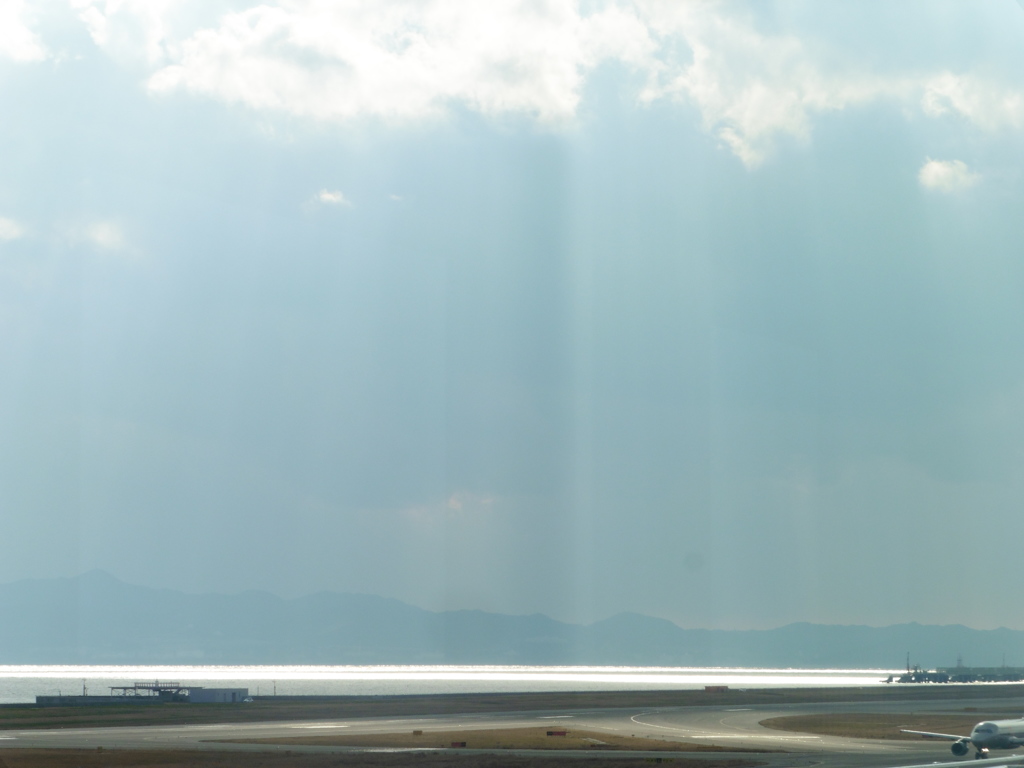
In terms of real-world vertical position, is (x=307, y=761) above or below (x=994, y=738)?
above

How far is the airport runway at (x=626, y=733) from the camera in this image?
7081cm

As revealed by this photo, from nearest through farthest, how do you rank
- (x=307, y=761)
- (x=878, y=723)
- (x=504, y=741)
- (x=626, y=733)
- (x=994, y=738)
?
(x=994, y=738), (x=307, y=761), (x=504, y=741), (x=626, y=733), (x=878, y=723)

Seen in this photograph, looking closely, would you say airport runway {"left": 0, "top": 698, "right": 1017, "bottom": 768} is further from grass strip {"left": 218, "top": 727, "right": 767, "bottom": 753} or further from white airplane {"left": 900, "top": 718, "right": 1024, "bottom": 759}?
grass strip {"left": 218, "top": 727, "right": 767, "bottom": 753}

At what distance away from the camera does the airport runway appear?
7081 centimetres

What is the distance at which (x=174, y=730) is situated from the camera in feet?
312

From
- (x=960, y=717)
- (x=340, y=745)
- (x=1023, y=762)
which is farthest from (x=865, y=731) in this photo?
(x=1023, y=762)

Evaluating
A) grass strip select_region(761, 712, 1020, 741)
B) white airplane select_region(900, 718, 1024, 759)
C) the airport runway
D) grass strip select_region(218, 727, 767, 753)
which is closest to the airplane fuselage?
white airplane select_region(900, 718, 1024, 759)

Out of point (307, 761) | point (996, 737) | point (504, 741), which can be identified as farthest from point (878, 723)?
point (307, 761)

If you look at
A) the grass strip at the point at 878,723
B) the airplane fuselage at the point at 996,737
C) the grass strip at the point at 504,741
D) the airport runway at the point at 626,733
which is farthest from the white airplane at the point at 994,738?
the grass strip at the point at 878,723

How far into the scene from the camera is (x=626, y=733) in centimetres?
9081

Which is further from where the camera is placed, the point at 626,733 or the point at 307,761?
the point at 626,733

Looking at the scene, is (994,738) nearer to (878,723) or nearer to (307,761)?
(878,723)

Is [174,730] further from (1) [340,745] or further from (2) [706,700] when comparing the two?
(2) [706,700]

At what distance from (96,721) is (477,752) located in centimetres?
5563
